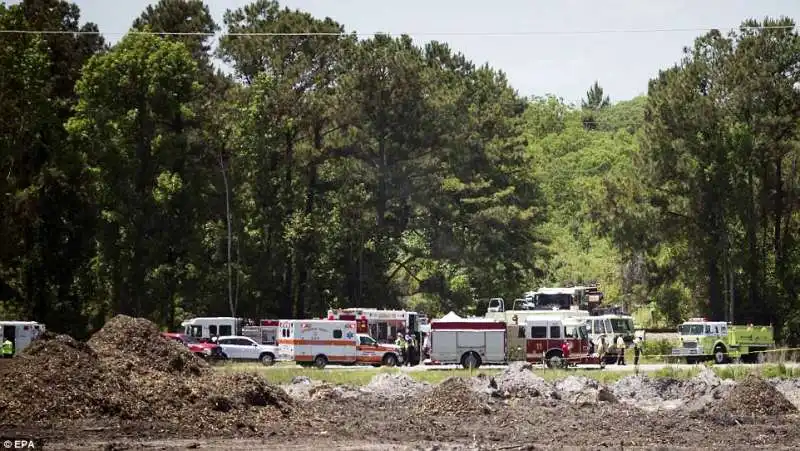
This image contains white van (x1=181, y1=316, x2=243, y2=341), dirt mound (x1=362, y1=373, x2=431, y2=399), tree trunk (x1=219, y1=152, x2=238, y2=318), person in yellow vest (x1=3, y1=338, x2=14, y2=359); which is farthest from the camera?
tree trunk (x1=219, y1=152, x2=238, y2=318)

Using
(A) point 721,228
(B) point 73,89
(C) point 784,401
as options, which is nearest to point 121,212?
(B) point 73,89

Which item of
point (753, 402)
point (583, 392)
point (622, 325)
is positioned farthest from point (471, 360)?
point (753, 402)

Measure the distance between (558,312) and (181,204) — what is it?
77.1ft

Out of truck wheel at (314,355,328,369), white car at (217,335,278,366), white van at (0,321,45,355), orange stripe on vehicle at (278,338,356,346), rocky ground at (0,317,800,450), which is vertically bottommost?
rocky ground at (0,317,800,450)

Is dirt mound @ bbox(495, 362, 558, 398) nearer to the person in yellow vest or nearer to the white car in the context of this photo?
the white car

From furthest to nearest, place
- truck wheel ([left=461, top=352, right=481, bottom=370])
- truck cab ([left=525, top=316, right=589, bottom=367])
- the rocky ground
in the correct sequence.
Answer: truck cab ([left=525, top=316, right=589, bottom=367])
truck wheel ([left=461, top=352, right=481, bottom=370])
the rocky ground

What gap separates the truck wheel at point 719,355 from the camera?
5550 centimetres

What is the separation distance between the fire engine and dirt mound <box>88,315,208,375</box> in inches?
967

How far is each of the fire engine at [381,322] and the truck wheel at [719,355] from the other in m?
14.6

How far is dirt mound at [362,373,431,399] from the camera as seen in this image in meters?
37.4

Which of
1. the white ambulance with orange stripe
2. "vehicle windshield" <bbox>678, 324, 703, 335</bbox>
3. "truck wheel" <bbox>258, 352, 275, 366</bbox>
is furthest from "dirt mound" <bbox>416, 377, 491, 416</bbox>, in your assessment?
"vehicle windshield" <bbox>678, 324, 703, 335</bbox>

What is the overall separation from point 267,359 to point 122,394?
92.8ft

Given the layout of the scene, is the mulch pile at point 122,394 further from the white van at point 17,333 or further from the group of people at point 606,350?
the white van at point 17,333

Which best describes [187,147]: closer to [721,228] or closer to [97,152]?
[97,152]
